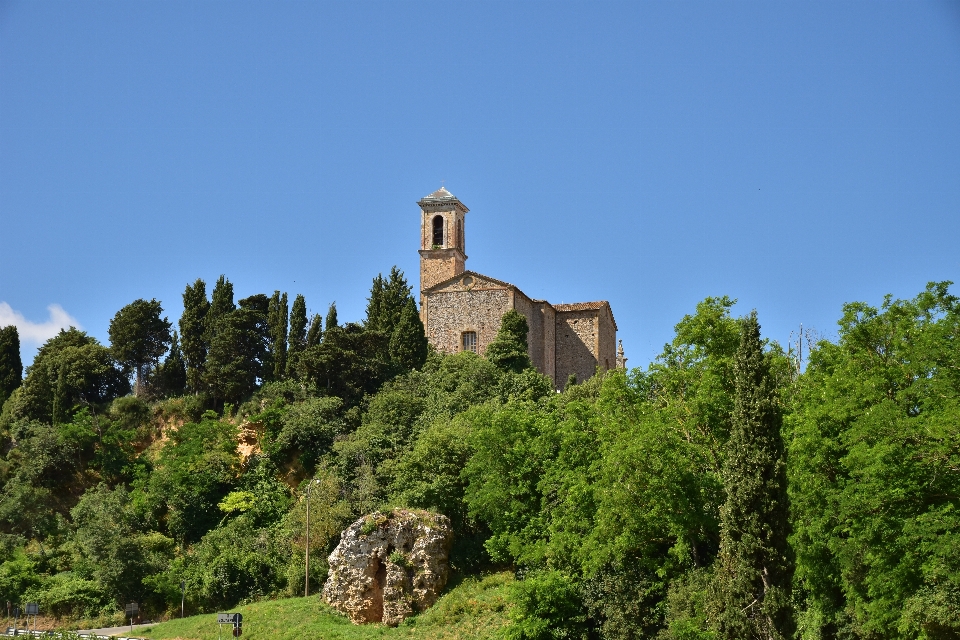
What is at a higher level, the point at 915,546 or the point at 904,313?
the point at 904,313

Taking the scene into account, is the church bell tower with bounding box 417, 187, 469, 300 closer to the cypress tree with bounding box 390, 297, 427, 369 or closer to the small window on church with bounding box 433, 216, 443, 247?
the small window on church with bounding box 433, 216, 443, 247

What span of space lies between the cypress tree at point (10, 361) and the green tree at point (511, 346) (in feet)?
93.8

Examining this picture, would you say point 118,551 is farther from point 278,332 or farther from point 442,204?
point 442,204

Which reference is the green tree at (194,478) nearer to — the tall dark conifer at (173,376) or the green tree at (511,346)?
the tall dark conifer at (173,376)

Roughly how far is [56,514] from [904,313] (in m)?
39.1

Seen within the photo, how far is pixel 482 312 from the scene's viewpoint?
63656mm

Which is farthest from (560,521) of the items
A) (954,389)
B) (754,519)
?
(954,389)

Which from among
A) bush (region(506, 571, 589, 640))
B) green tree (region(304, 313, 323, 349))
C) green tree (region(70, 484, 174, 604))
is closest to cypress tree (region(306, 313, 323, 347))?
green tree (region(304, 313, 323, 349))

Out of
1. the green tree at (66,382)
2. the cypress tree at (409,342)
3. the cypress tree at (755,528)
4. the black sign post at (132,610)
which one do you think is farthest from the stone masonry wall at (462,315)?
the cypress tree at (755,528)

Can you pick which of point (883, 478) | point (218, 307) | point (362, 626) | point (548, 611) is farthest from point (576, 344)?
point (883, 478)

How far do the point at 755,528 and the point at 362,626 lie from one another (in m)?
18.3

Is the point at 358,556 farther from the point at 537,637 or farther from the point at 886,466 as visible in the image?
the point at 886,466

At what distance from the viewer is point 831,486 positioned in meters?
27.6

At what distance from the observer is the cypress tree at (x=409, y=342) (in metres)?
58.3
